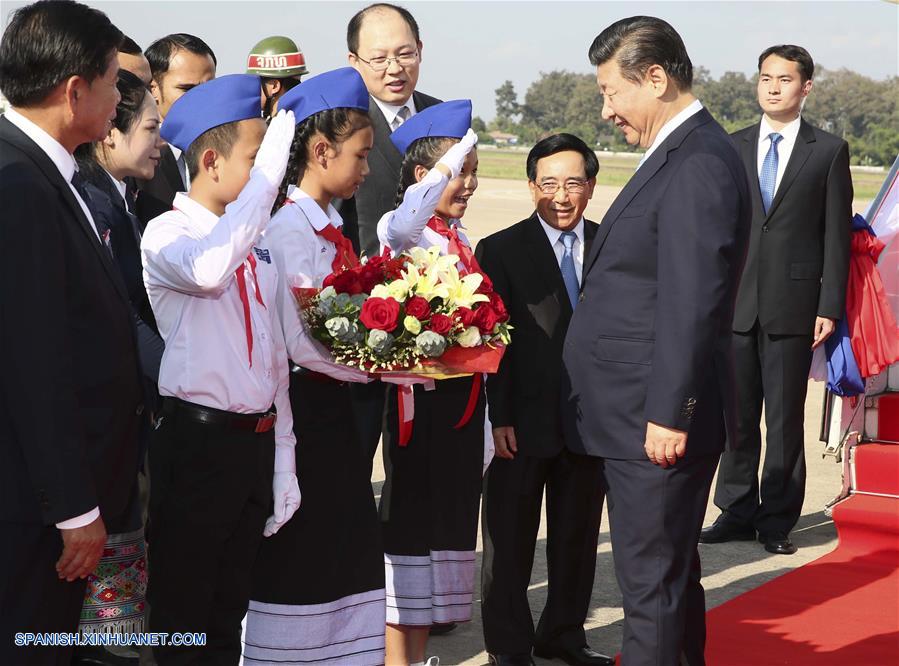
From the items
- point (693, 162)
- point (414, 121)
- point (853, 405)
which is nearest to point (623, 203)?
point (693, 162)

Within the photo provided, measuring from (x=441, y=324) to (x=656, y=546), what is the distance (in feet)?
3.31

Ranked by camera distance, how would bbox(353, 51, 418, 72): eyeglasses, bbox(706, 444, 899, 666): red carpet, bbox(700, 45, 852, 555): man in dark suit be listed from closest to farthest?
bbox(706, 444, 899, 666): red carpet → bbox(353, 51, 418, 72): eyeglasses → bbox(700, 45, 852, 555): man in dark suit

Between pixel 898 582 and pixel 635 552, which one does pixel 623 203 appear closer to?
pixel 635 552

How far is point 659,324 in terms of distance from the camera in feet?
11.8

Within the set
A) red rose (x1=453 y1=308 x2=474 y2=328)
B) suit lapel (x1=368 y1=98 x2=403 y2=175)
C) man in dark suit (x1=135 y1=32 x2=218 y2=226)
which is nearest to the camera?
red rose (x1=453 y1=308 x2=474 y2=328)

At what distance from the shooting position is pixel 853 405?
6.62 meters

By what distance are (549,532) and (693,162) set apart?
1.76 m

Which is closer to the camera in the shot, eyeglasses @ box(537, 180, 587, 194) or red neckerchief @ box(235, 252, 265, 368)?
red neckerchief @ box(235, 252, 265, 368)

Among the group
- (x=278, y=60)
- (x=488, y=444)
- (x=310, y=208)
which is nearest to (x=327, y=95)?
(x=310, y=208)

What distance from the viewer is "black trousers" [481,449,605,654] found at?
448 cm

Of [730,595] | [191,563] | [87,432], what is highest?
[87,432]

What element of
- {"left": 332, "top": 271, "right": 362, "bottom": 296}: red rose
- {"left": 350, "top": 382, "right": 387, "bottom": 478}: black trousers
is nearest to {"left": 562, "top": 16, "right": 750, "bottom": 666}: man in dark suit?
{"left": 332, "top": 271, "right": 362, "bottom": 296}: red rose

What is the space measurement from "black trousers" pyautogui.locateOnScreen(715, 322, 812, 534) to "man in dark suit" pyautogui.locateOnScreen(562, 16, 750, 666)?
2.60 m

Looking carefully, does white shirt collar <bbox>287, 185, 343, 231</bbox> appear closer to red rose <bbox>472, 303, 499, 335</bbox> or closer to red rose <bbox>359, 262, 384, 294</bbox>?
red rose <bbox>359, 262, 384, 294</bbox>
